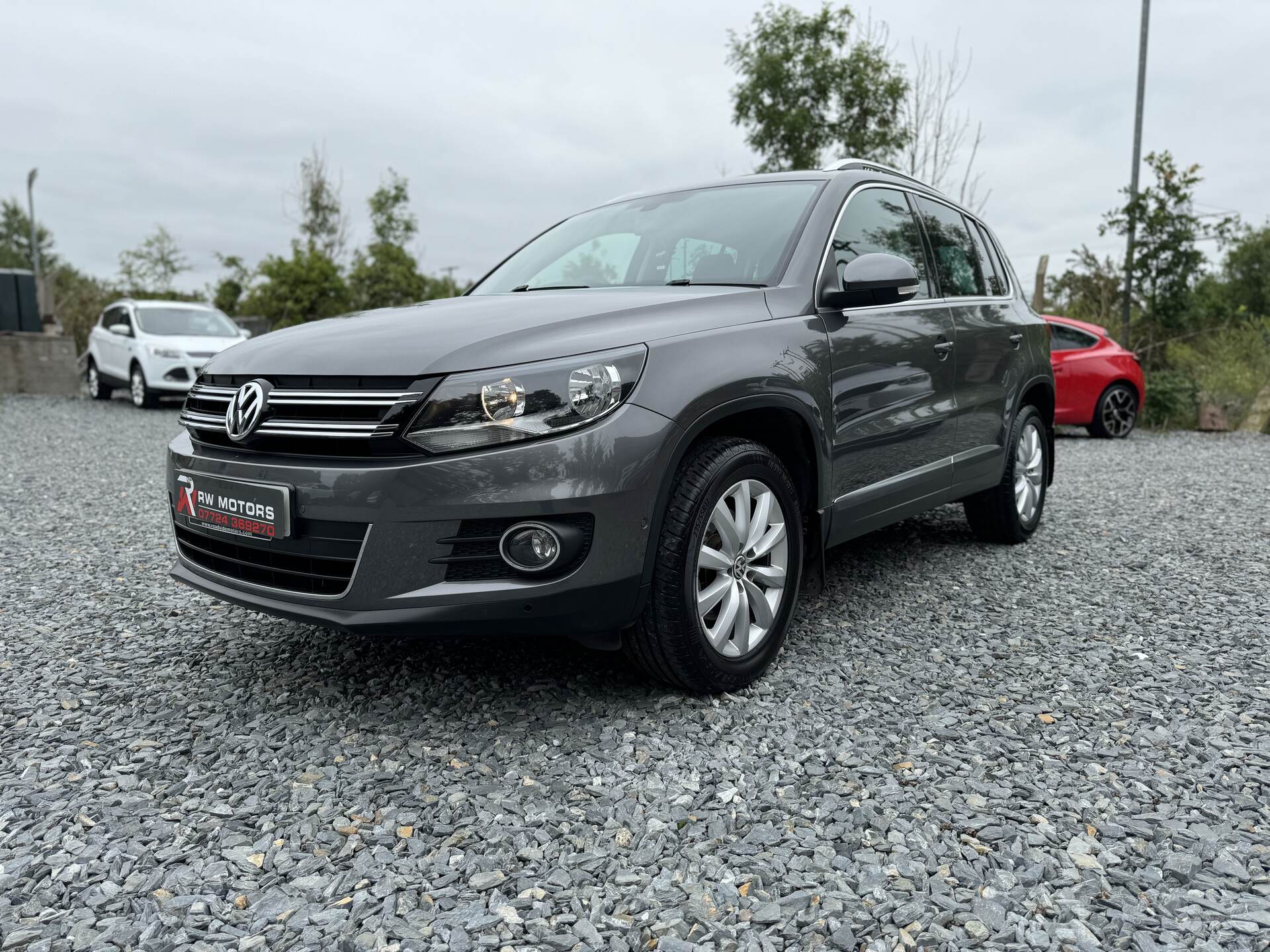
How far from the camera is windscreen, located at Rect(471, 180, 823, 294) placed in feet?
11.6

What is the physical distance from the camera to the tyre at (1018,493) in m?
5.11

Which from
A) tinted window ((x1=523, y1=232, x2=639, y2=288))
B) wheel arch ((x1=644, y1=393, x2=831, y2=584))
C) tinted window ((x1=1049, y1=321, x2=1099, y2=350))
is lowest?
wheel arch ((x1=644, y1=393, x2=831, y2=584))

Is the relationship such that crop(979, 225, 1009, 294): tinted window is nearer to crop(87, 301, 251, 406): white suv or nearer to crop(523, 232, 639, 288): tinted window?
crop(523, 232, 639, 288): tinted window

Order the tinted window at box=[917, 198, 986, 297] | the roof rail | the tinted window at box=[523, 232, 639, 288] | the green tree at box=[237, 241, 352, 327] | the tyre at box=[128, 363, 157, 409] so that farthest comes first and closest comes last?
1. the green tree at box=[237, 241, 352, 327]
2. the tyre at box=[128, 363, 157, 409]
3. the tinted window at box=[917, 198, 986, 297]
4. the roof rail
5. the tinted window at box=[523, 232, 639, 288]

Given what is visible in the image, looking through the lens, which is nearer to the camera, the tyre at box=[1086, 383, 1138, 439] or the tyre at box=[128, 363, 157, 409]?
the tyre at box=[1086, 383, 1138, 439]

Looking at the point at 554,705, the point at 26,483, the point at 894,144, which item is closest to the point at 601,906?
the point at 554,705

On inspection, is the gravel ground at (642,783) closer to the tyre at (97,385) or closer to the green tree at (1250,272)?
the tyre at (97,385)

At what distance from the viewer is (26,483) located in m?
7.64

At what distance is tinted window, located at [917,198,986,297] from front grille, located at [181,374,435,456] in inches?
110

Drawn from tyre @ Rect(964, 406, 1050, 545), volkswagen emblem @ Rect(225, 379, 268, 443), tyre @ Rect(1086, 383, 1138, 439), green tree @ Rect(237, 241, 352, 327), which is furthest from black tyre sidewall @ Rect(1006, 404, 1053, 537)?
green tree @ Rect(237, 241, 352, 327)

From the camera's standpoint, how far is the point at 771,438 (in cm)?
328

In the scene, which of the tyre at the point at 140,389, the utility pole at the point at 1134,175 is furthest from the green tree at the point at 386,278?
the utility pole at the point at 1134,175

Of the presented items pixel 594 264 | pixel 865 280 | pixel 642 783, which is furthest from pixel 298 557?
pixel 865 280

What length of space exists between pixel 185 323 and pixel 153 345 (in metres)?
0.94
